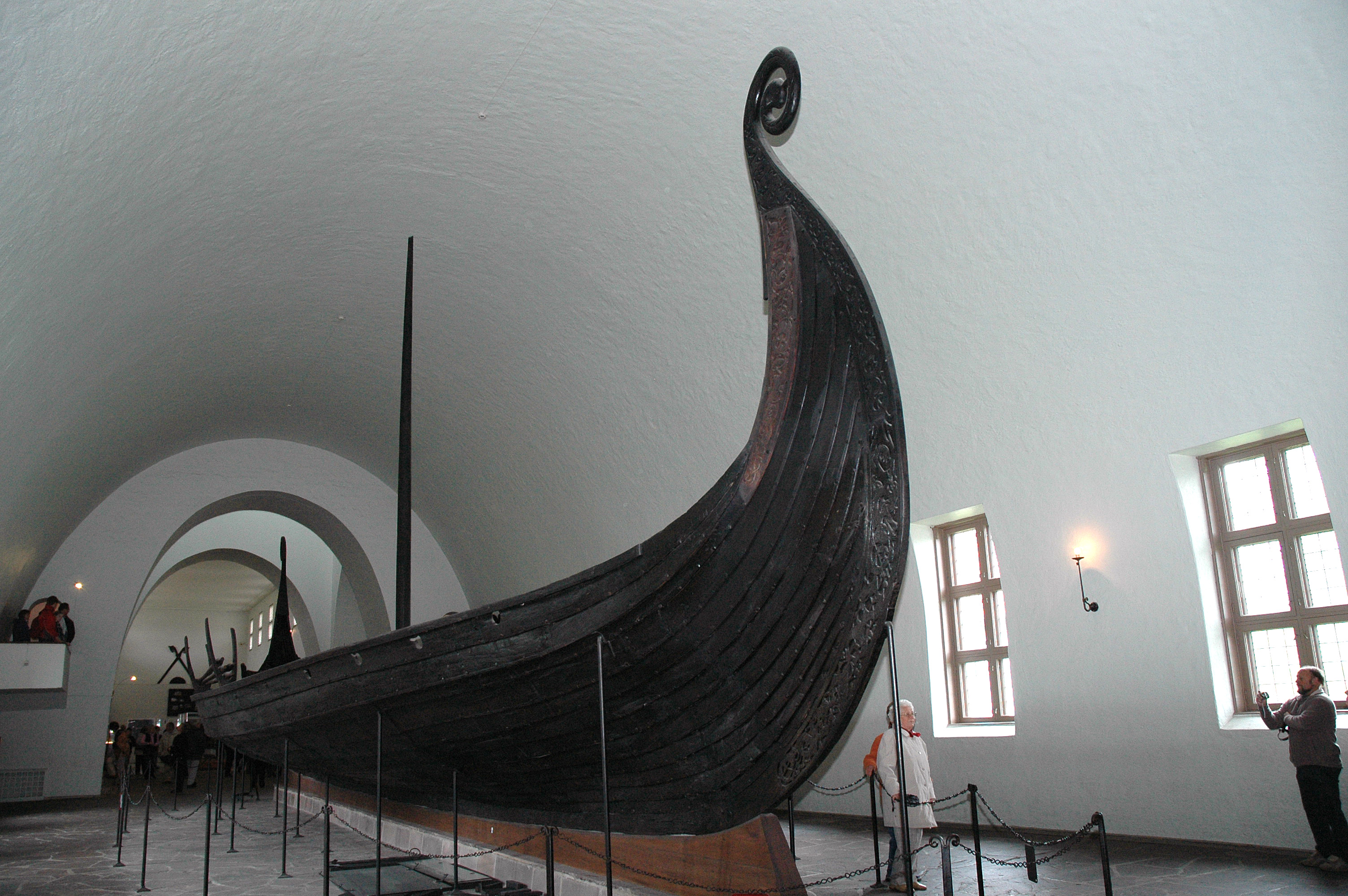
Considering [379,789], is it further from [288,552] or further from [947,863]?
[288,552]

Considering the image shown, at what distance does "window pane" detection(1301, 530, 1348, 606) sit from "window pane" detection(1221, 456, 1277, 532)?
24cm

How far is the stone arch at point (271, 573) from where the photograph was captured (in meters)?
18.2

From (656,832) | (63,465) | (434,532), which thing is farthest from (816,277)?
(434,532)

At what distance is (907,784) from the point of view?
4.93 meters

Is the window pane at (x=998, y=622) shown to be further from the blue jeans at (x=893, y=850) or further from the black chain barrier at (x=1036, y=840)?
the blue jeans at (x=893, y=850)

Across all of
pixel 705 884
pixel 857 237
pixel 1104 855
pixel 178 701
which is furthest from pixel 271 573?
pixel 1104 855

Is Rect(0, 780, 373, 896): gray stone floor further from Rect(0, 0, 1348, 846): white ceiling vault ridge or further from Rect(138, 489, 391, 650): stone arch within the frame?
Rect(138, 489, 391, 650): stone arch

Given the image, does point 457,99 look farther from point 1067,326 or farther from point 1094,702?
point 1094,702

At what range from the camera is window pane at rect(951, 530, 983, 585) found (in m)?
7.71

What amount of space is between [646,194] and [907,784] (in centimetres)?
423

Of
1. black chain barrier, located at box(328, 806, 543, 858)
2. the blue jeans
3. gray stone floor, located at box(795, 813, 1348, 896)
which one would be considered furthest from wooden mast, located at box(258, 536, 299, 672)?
the blue jeans

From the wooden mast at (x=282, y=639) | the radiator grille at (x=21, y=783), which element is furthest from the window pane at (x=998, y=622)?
the radiator grille at (x=21, y=783)

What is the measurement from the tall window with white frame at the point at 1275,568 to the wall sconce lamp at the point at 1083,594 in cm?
72

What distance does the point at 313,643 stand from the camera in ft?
62.1
